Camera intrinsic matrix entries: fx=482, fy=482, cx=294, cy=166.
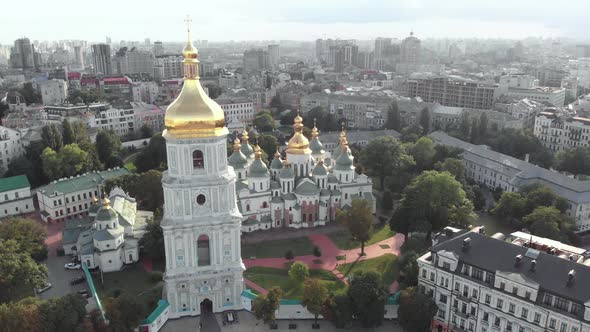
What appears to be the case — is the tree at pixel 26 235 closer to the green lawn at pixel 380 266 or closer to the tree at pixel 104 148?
the tree at pixel 104 148

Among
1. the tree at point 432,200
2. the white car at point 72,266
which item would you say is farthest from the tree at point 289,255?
the white car at point 72,266

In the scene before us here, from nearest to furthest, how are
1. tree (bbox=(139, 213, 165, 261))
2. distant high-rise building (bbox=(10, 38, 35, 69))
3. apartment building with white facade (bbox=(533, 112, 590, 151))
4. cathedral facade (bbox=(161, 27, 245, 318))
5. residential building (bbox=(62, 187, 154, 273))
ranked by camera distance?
cathedral facade (bbox=(161, 27, 245, 318)) < residential building (bbox=(62, 187, 154, 273)) < tree (bbox=(139, 213, 165, 261)) < apartment building with white facade (bbox=(533, 112, 590, 151)) < distant high-rise building (bbox=(10, 38, 35, 69))

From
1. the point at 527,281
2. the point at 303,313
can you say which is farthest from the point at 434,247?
the point at 303,313

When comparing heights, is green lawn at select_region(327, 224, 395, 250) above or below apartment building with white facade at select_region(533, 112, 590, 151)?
below

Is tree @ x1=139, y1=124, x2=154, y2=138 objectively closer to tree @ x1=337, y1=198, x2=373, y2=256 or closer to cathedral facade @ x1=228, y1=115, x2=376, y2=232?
cathedral facade @ x1=228, y1=115, x2=376, y2=232

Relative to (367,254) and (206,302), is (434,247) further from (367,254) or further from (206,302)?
(206,302)

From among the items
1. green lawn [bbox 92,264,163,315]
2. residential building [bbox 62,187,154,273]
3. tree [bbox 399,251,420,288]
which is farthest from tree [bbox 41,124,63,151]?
tree [bbox 399,251,420,288]
